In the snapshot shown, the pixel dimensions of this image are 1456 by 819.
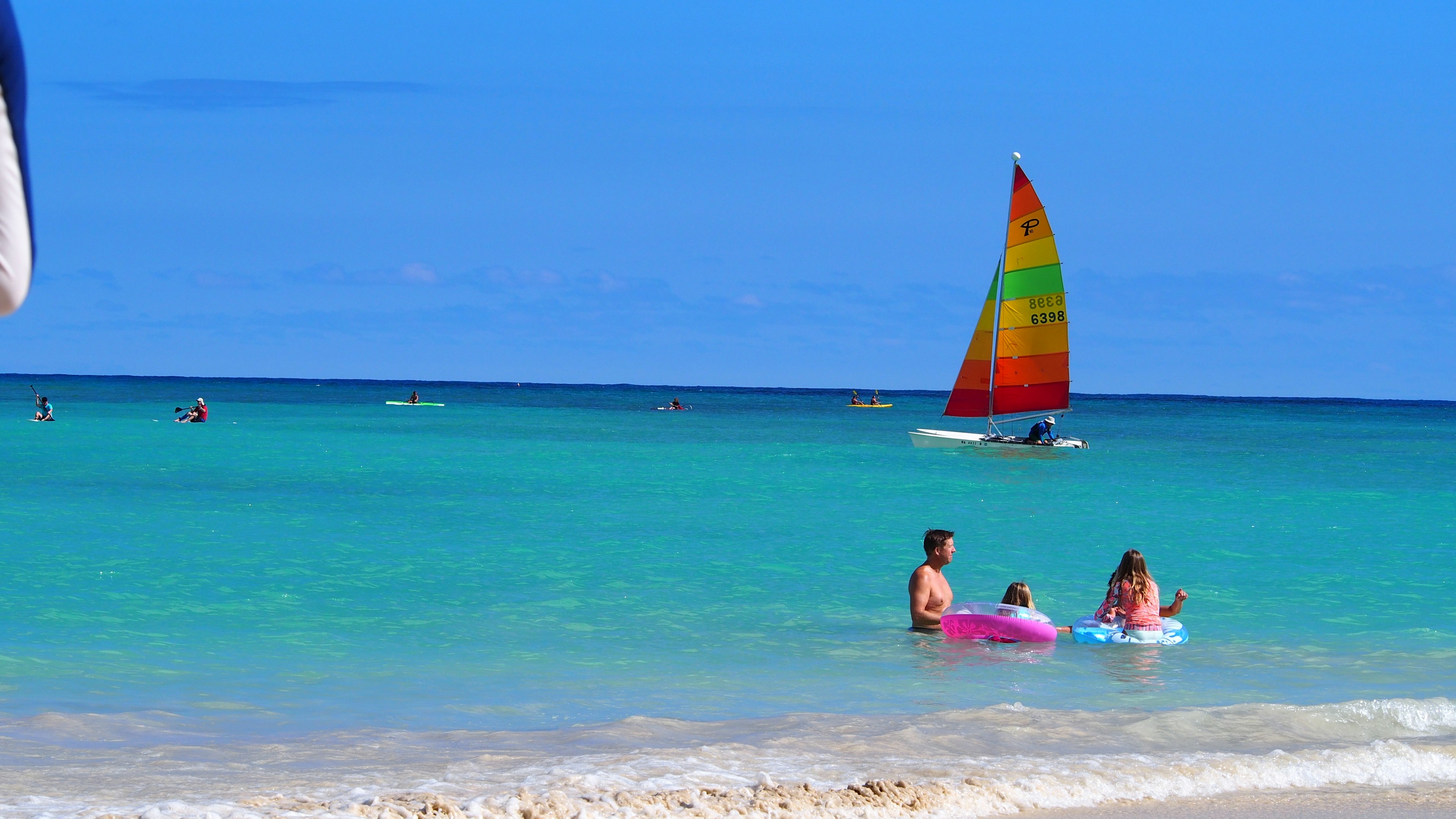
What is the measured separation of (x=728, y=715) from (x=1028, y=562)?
408 inches

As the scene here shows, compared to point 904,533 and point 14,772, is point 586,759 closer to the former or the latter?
point 14,772

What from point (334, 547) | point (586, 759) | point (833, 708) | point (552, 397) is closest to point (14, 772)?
point (586, 759)

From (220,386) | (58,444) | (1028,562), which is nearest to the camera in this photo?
(1028,562)

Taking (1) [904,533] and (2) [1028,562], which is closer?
(2) [1028,562]

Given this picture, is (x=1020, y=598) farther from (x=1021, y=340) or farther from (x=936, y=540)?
(x=1021, y=340)

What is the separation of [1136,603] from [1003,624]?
111 cm

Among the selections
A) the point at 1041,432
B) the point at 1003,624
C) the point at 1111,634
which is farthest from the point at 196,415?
the point at 1111,634

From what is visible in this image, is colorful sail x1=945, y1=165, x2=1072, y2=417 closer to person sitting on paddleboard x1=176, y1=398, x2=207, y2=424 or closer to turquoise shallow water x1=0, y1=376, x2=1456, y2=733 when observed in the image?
turquoise shallow water x1=0, y1=376, x2=1456, y2=733

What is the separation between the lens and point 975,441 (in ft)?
135

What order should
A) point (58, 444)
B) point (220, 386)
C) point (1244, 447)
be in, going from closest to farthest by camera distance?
point (58, 444) → point (1244, 447) → point (220, 386)

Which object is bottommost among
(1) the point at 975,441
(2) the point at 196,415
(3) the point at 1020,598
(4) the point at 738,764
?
(4) the point at 738,764

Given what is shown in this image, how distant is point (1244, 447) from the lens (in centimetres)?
5397

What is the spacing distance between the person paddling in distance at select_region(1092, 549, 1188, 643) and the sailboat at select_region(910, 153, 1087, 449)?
25.8 metres

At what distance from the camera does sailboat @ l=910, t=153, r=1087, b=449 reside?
36344 mm
